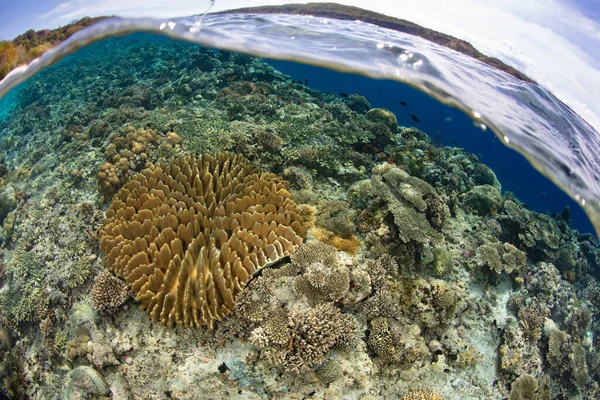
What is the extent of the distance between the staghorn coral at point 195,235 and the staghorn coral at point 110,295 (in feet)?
0.63

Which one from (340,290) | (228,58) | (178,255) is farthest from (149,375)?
(228,58)

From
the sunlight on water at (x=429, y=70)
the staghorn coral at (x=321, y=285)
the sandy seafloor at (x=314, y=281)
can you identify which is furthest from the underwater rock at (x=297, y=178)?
the sunlight on water at (x=429, y=70)

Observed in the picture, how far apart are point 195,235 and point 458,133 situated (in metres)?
14.7

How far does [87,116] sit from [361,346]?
13.8 meters

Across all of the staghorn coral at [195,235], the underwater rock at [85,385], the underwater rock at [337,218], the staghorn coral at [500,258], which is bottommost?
the staghorn coral at [500,258]

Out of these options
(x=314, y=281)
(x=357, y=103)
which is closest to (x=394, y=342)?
(x=314, y=281)

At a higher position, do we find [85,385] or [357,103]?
[85,385]

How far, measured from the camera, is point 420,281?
6023mm

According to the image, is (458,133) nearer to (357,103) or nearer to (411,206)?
(357,103)

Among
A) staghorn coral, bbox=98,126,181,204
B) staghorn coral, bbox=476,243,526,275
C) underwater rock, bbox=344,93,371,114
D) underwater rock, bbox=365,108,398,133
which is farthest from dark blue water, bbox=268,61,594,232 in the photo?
staghorn coral, bbox=98,126,181,204

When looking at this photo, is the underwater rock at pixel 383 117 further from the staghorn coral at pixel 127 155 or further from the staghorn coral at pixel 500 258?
the staghorn coral at pixel 127 155

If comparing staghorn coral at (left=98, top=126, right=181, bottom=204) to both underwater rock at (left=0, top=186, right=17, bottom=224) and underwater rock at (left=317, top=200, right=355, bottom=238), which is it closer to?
underwater rock at (left=0, top=186, right=17, bottom=224)

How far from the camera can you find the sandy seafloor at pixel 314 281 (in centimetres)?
473

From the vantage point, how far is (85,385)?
4.81 m
